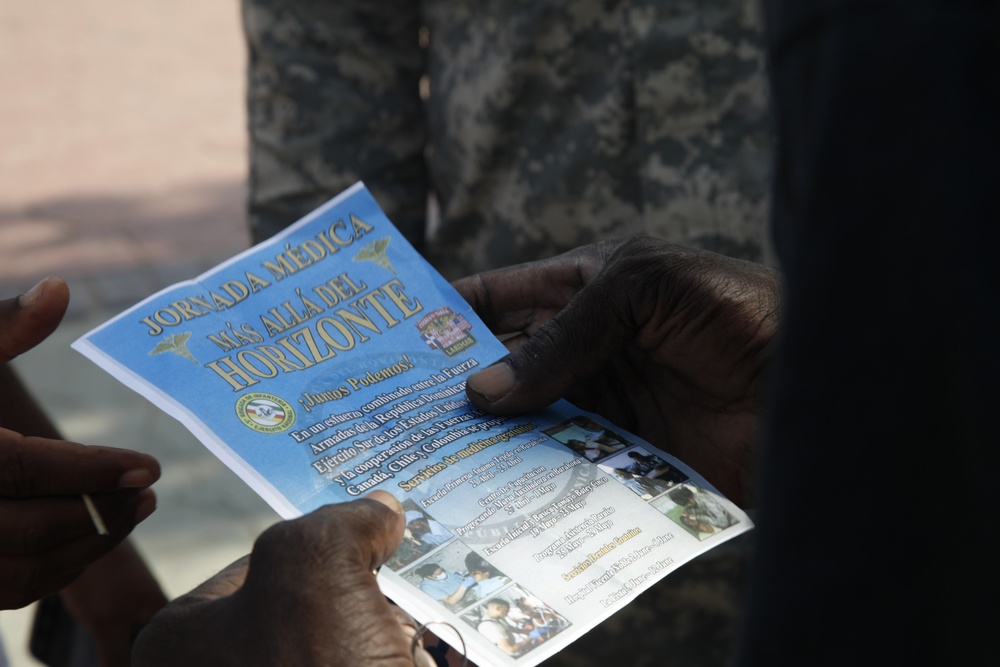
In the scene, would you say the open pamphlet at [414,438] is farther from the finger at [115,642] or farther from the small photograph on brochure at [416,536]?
the finger at [115,642]

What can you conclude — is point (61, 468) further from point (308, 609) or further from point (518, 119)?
point (518, 119)

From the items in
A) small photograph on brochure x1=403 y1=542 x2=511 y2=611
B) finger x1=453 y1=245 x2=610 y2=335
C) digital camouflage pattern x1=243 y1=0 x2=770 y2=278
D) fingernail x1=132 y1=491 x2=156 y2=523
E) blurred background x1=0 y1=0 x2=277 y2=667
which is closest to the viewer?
small photograph on brochure x1=403 y1=542 x2=511 y2=611

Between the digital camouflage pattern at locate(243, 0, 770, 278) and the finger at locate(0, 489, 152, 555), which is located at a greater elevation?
the digital camouflage pattern at locate(243, 0, 770, 278)

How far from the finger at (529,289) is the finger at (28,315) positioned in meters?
0.50

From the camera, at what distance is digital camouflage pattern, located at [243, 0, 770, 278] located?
1.69 metres

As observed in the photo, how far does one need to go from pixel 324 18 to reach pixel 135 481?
101 cm

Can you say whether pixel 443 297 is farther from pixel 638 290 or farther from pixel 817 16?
pixel 817 16

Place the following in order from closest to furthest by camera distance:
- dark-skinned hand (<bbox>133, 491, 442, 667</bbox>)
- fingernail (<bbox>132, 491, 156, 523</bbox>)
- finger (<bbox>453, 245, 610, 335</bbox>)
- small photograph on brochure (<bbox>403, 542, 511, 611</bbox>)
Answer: dark-skinned hand (<bbox>133, 491, 442, 667</bbox>), small photograph on brochure (<bbox>403, 542, 511, 611</bbox>), fingernail (<bbox>132, 491, 156, 523</bbox>), finger (<bbox>453, 245, 610, 335</bbox>)

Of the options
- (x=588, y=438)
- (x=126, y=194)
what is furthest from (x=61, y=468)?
(x=126, y=194)

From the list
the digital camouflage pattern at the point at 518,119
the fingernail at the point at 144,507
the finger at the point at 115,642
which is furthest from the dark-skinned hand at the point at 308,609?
the digital camouflage pattern at the point at 518,119

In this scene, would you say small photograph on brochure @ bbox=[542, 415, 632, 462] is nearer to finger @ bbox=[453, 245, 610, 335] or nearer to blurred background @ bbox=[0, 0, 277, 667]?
finger @ bbox=[453, 245, 610, 335]

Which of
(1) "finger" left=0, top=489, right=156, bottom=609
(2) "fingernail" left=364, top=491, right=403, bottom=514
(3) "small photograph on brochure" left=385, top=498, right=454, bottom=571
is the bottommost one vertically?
(1) "finger" left=0, top=489, right=156, bottom=609

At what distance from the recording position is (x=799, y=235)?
18.1 inches

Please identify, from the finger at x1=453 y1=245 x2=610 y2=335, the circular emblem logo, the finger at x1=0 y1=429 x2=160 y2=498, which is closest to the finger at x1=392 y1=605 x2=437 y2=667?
the circular emblem logo
